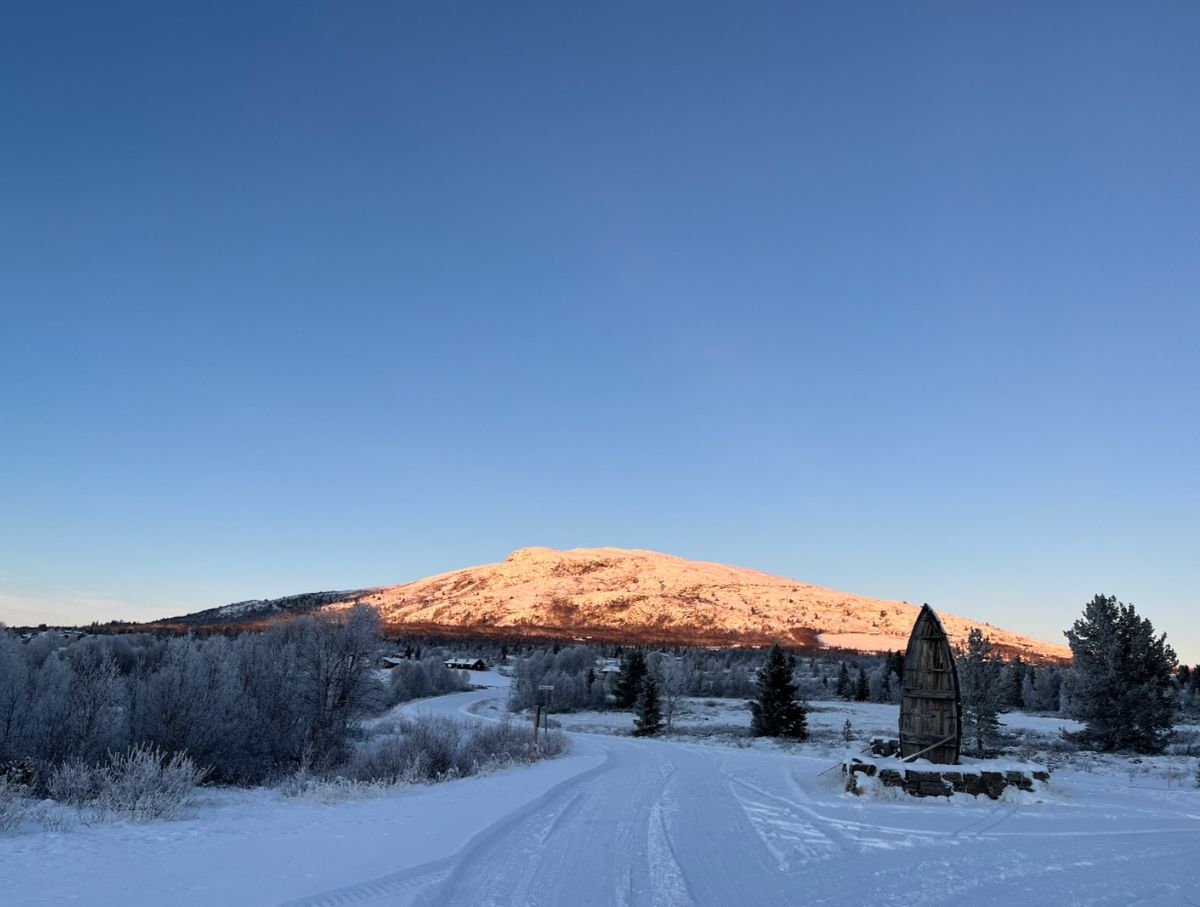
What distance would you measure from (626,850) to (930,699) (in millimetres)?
10644

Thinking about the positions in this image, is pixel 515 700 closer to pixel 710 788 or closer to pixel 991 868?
pixel 710 788

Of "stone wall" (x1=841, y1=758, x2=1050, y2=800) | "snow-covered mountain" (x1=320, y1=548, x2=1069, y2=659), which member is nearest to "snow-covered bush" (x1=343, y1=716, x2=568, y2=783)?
"stone wall" (x1=841, y1=758, x2=1050, y2=800)

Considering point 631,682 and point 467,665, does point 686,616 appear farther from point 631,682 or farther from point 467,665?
point 631,682

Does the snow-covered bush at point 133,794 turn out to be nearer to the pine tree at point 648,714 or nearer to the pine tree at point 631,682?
the pine tree at point 648,714

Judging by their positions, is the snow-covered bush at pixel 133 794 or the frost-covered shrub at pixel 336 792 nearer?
the snow-covered bush at pixel 133 794

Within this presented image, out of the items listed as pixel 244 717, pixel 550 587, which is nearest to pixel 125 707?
pixel 244 717

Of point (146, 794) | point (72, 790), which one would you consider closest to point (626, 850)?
point (146, 794)

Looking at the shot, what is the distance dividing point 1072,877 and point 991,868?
0.78 meters

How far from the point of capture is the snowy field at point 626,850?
21.2ft

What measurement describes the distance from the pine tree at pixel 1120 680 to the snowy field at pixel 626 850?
52.4 feet

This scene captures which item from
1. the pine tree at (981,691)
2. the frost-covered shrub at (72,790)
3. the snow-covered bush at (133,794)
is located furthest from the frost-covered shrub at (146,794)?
the pine tree at (981,691)

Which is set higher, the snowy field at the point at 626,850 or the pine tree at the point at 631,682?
Answer: the snowy field at the point at 626,850

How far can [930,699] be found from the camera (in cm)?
1653

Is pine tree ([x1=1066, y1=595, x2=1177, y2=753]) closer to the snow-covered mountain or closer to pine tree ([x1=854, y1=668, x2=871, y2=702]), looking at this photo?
pine tree ([x1=854, y1=668, x2=871, y2=702])
